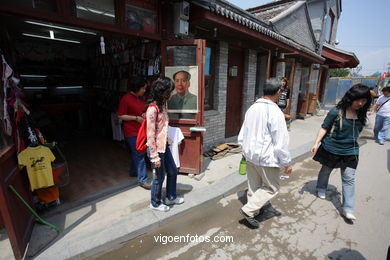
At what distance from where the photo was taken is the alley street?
7.72 feet

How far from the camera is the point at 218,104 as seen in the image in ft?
17.8

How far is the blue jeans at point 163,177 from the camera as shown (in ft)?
8.77

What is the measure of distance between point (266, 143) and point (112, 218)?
7.57 ft

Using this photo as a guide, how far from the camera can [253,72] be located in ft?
21.4

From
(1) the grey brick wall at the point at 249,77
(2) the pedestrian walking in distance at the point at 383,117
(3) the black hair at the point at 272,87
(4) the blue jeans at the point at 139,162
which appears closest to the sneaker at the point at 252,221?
(3) the black hair at the point at 272,87

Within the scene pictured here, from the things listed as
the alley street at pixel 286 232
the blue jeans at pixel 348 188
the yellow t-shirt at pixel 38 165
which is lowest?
the alley street at pixel 286 232

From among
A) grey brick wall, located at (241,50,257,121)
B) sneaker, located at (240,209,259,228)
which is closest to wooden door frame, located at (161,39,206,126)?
sneaker, located at (240,209,259,228)

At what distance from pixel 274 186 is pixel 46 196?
3.09 metres

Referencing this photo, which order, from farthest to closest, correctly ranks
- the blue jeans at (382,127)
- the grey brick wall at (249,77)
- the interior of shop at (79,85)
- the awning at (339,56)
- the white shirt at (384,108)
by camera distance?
the awning at (339,56), the blue jeans at (382,127), the white shirt at (384,108), the grey brick wall at (249,77), the interior of shop at (79,85)

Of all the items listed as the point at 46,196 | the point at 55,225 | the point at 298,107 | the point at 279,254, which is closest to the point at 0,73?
the point at 46,196

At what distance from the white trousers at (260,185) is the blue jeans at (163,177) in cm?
108

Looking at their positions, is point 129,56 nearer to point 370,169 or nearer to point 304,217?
point 304,217

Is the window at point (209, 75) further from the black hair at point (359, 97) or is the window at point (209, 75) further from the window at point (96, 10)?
the black hair at point (359, 97)

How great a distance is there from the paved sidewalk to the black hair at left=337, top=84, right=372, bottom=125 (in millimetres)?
2066
